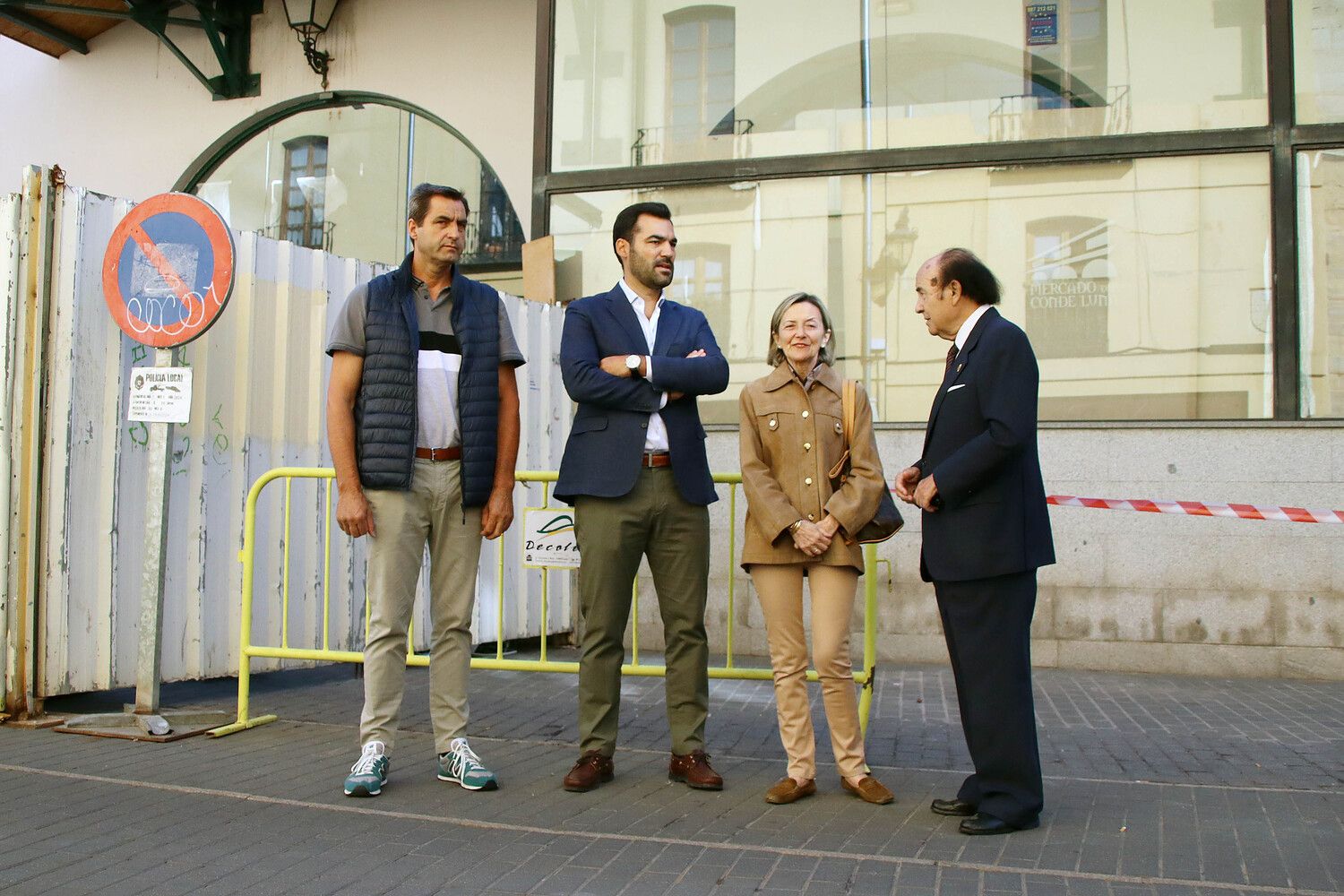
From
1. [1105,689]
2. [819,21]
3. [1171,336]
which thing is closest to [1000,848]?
[1105,689]

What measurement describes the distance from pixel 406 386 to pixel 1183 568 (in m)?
5.67

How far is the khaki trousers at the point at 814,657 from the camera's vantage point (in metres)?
4.63

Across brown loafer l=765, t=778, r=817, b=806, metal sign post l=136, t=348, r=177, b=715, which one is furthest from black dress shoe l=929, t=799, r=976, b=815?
metal sign post l=136, t=348, r=177, b=715

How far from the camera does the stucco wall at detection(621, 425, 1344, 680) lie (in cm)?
795

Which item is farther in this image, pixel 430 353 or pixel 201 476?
pixel 201 476

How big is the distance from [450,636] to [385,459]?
0.79 meters

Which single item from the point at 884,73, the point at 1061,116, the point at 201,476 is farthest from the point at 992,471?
the point at 884,73

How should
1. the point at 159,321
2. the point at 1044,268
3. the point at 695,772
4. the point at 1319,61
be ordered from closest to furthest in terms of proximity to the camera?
the point at 695,772 → the point at 159,321 → the point at 1319,61 → the point at 1044,268

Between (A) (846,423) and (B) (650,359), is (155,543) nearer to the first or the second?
(B) (650,359)

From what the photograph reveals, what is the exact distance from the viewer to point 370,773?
15.4 feet

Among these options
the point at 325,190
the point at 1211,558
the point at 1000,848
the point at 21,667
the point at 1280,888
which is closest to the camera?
the point at 1280,888

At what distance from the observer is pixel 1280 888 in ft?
11.7

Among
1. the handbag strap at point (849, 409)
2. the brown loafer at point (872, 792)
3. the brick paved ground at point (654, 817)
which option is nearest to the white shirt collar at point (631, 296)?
the handbag strap at point (849, 409)

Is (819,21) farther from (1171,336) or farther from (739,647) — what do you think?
(739,647)
